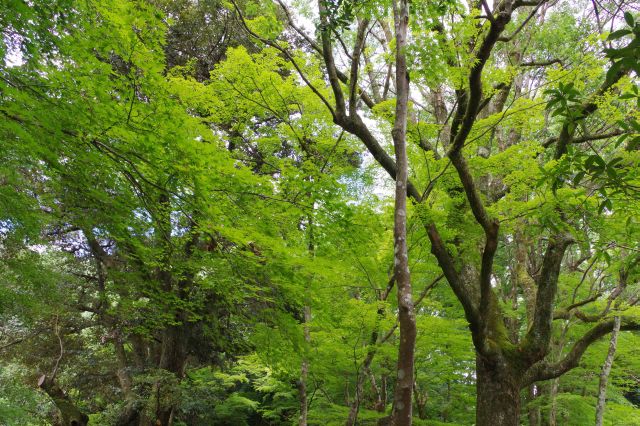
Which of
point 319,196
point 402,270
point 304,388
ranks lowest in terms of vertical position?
point 304,388

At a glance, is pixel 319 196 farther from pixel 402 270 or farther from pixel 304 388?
pixel 304 388

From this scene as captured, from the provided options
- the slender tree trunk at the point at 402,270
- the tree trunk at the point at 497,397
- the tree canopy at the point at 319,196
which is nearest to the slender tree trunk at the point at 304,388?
the tree canopy at the point at 319,196

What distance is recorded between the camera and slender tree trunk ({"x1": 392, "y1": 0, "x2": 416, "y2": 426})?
291cm

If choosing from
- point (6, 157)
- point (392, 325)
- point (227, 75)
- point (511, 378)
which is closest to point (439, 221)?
point (392, 325)

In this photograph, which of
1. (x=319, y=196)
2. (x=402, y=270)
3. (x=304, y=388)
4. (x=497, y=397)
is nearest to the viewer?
(x=402, y=270)

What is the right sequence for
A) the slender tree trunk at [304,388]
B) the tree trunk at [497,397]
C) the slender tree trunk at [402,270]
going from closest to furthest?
the slender tree trunk at [402,270] → the tree trunk at [497,397] → the slender tree trunk at [304,388]

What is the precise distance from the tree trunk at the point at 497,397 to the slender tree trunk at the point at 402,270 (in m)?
2.95

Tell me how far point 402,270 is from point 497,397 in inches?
134

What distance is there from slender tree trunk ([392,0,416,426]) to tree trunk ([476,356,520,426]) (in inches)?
116

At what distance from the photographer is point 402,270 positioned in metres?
3.17

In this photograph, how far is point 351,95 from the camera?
4.33m

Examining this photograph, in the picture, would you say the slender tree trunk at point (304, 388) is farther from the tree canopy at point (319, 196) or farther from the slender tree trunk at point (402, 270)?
the slender tree trunk at point (402, 270)

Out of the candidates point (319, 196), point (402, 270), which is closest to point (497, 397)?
point (402, 270)

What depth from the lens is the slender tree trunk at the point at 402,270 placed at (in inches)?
114
